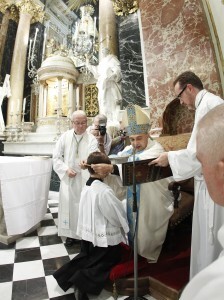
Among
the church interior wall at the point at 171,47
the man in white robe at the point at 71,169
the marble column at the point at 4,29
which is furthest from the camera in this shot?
the marble column at the point at 4,29

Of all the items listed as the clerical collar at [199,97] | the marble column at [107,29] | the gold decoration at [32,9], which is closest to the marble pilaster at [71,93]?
the marble column at [107,29]

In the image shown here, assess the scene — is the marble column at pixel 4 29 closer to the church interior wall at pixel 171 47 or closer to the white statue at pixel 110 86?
the white statue at pixel 110 86

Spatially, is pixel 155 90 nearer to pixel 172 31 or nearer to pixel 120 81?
pixel 172 31

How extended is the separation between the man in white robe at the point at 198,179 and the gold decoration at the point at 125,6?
527 centimetres

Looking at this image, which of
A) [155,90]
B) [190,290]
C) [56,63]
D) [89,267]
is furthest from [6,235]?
[56,63]

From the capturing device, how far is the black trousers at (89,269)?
1995 millimetres

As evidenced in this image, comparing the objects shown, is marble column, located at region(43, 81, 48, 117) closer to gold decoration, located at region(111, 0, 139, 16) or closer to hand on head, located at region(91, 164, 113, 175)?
gold decoration, located at region(111, 0, 139, 16)

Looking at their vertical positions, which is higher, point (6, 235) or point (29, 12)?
point (29, 12)

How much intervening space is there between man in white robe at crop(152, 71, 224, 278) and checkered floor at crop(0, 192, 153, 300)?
0.65m

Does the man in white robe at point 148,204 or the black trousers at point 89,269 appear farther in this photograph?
the man in white robe at point 148,204

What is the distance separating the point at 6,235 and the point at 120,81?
479cm

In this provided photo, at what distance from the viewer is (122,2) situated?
20.7ft

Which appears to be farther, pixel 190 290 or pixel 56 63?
pixel 56 63

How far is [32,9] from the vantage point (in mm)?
9711
